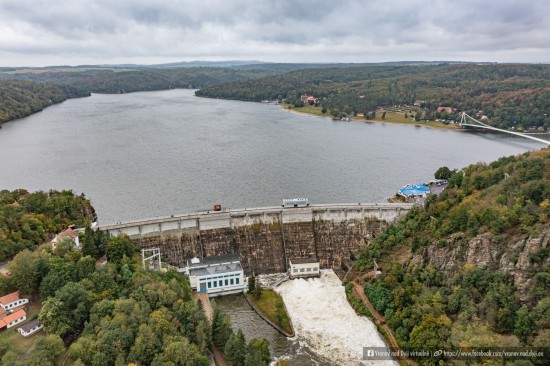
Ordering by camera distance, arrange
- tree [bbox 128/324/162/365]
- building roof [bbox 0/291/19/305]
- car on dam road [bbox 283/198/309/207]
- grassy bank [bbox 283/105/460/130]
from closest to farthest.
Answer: tree [bbox 128/324/162/365] → building roof [bbox 0/291/19/305] → car on dam road [bbox 283/198/309/207] → grassy bank [bbox 283/105/460/130]

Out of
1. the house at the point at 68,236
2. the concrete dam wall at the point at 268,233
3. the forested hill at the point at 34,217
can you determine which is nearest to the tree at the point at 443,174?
the concrete dam wall at the point at 268,233

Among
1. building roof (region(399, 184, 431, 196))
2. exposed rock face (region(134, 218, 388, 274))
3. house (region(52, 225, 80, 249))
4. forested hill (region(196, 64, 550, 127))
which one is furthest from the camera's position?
forested hill (region(196, 64, 550, 127))

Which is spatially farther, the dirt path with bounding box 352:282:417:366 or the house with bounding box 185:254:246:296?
the house with bounding box 185:254:246:296

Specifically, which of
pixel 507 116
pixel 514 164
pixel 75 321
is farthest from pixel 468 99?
pixel 75 321

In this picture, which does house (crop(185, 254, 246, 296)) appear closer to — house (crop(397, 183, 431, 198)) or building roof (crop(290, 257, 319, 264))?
building roof (crop(290, 257, 319, 264))

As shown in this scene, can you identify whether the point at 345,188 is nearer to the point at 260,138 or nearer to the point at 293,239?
the point at 293,239

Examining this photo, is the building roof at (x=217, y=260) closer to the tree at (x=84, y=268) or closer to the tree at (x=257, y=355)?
the tree at (x=84, y=268)

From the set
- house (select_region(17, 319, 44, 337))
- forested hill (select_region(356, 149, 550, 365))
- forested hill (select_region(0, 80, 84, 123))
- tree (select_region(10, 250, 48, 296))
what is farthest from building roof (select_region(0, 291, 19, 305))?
forested hill (select_region(0, 80, 84, 123))

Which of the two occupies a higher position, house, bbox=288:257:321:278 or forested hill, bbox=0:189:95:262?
forested hill, bbox=0:189:95:262
